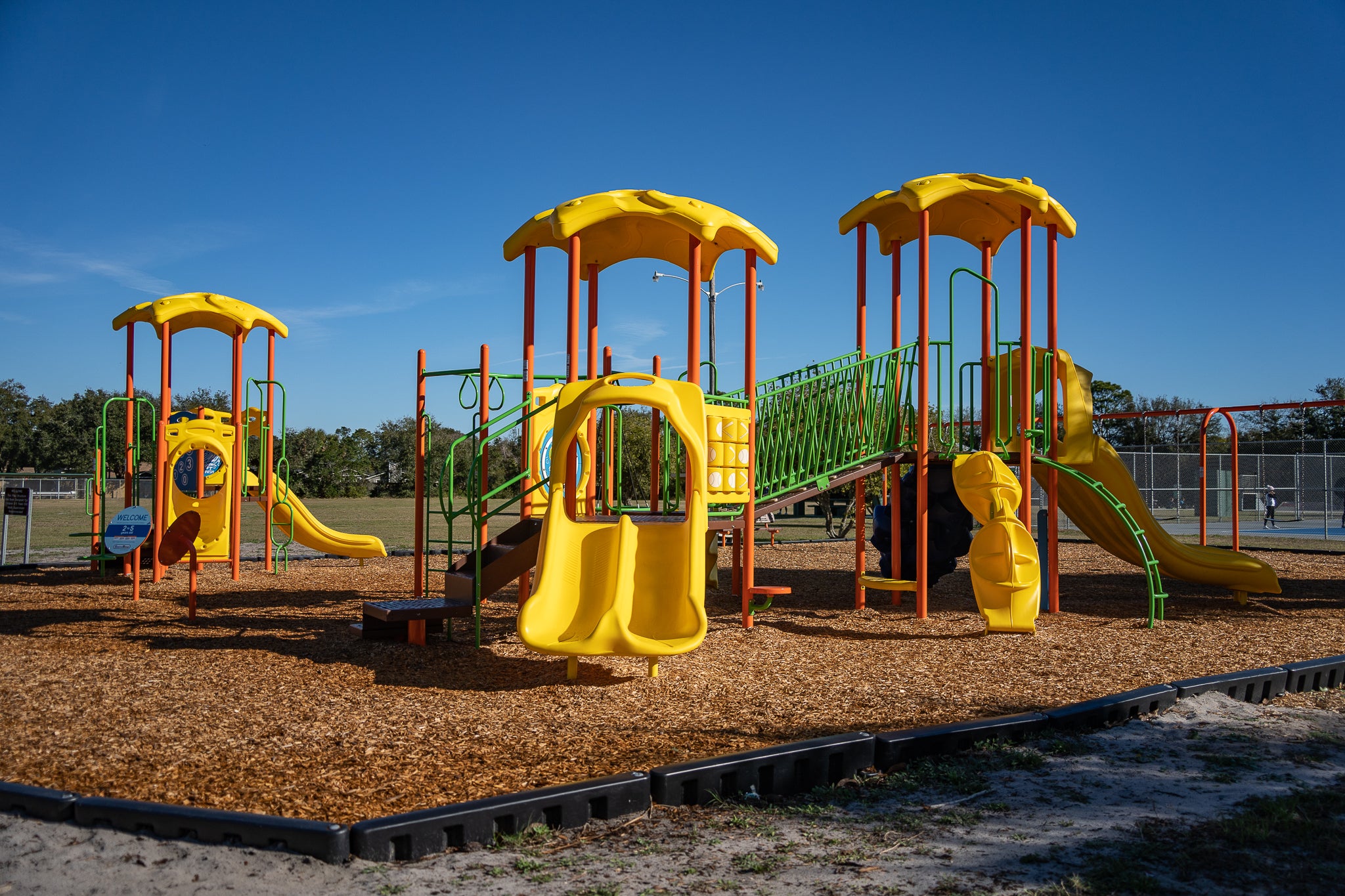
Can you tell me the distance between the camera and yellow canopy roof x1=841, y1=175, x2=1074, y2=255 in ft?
32.3

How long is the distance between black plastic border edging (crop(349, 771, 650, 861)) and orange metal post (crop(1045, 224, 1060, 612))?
7589mm

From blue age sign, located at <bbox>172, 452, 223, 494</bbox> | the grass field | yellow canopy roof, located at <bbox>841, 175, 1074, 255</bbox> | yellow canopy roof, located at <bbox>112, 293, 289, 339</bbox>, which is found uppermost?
yellow canopy roof, located at <bbox>841, 175, 1074, 255</bbox>

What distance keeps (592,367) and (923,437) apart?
3.54 meters

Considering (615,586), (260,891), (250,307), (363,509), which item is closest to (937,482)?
(615,586)

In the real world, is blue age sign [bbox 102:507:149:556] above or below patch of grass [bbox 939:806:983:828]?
above

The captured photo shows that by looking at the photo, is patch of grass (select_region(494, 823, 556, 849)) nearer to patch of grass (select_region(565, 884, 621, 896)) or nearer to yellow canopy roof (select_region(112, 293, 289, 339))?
patch of grass (select_region(565, 884, 621, 896))

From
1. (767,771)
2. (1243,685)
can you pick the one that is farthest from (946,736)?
(1243,685)

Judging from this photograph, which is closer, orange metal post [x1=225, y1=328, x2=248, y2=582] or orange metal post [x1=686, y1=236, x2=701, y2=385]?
orange metal post [x1=686, y1=236, x2=701, y2=385]

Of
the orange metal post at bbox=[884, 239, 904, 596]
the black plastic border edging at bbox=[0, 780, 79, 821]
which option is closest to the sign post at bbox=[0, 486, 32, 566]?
the black plastic border edging at bbox=[0, 780, 79, 821]

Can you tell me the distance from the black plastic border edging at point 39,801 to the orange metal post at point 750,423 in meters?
5.79

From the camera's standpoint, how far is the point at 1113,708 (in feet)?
17.3

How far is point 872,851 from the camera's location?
3359 mm

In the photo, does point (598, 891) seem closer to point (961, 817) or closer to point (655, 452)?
point (961, 817)

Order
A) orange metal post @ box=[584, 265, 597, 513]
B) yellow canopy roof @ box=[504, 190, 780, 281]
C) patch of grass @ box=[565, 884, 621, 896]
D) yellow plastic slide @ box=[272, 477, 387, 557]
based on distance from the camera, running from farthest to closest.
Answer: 1. yellow plastic slide @ box=[272, 477, 387, 557]
2. orange metal post @ box=[584, 265, 597, 513]
3. yellow canopy roof @ box=[504, 190, 780, 281]
4. patch of grass @ box=[565, 884, 621, 896]
